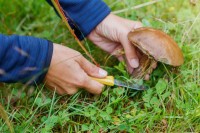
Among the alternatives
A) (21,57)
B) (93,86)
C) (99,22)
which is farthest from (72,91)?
(99,22)

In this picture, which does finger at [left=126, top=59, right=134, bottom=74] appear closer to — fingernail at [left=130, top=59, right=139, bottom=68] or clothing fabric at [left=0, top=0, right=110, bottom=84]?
fingernail at [left=130, top=59, right=139, bottom=68]

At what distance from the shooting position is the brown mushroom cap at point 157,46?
1.78m

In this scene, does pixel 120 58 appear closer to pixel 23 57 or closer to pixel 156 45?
pixel 156 45

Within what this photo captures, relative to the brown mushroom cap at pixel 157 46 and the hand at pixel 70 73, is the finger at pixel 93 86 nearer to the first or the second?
the hand at pixel 70 73

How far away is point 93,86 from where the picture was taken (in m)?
1.82

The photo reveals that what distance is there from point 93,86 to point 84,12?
0.46 m

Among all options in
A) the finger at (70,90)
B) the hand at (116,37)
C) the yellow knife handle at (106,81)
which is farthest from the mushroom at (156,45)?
the finger at (70,90)

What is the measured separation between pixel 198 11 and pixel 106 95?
964 mm

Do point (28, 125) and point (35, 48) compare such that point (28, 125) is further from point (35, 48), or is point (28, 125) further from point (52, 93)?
point (35, 48)

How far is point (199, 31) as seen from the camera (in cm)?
226

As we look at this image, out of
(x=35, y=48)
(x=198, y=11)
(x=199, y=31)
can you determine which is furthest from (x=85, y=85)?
(x=198, y=11)

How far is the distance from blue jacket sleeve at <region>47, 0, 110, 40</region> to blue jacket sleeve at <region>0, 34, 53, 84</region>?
37cm

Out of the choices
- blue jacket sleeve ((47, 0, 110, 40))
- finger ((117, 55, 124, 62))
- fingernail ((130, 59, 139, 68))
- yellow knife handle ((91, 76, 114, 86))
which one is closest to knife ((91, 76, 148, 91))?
yellow knife handle ((91, 76, 114, 86))

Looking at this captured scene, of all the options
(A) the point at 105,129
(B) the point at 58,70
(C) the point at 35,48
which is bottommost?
(A) the point at 105,129
